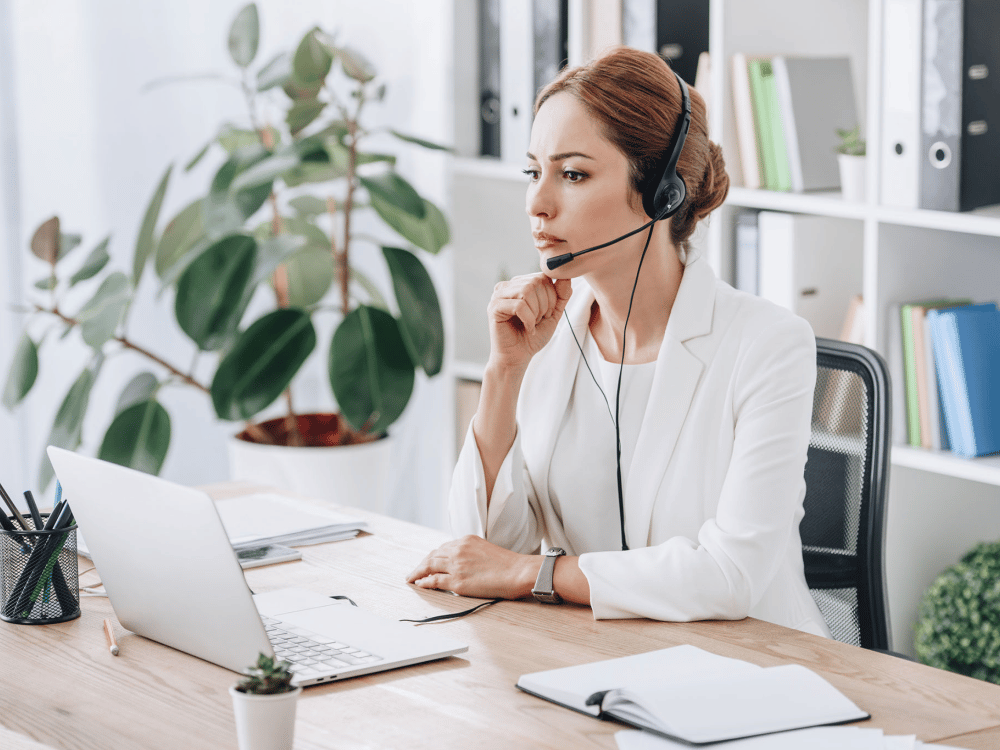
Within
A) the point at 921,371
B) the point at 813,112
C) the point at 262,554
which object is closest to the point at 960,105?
the point at 813,112

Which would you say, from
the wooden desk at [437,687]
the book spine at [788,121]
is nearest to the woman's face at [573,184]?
the wooden desk at [437,687]

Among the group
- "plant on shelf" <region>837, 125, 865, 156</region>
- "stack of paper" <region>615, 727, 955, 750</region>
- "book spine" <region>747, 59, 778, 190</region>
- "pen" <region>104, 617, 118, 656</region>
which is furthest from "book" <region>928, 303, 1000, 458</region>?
"pen" <region>104, 617, 118, 656</region>

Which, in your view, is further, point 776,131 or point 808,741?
point 776,131

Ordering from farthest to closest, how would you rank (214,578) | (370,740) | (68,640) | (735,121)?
(735,121) < (68,640) < (214,578) < (370,740)

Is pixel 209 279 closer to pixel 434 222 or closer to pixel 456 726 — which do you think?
pixel 434 222

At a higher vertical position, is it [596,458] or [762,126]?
[762,126]

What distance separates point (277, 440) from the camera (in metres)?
2.98

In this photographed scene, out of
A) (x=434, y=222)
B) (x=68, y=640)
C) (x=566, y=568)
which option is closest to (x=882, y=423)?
(x=566, y=568)

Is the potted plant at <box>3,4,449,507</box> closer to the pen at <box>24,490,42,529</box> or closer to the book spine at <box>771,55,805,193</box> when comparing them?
the book spine at <box>771,55,805,193</box>

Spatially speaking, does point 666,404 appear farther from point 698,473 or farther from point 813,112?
point 813,112

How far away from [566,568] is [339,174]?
1.57m

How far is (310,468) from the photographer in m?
2.83

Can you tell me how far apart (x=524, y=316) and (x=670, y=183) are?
255mm

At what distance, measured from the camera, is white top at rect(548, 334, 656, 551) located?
165cm
